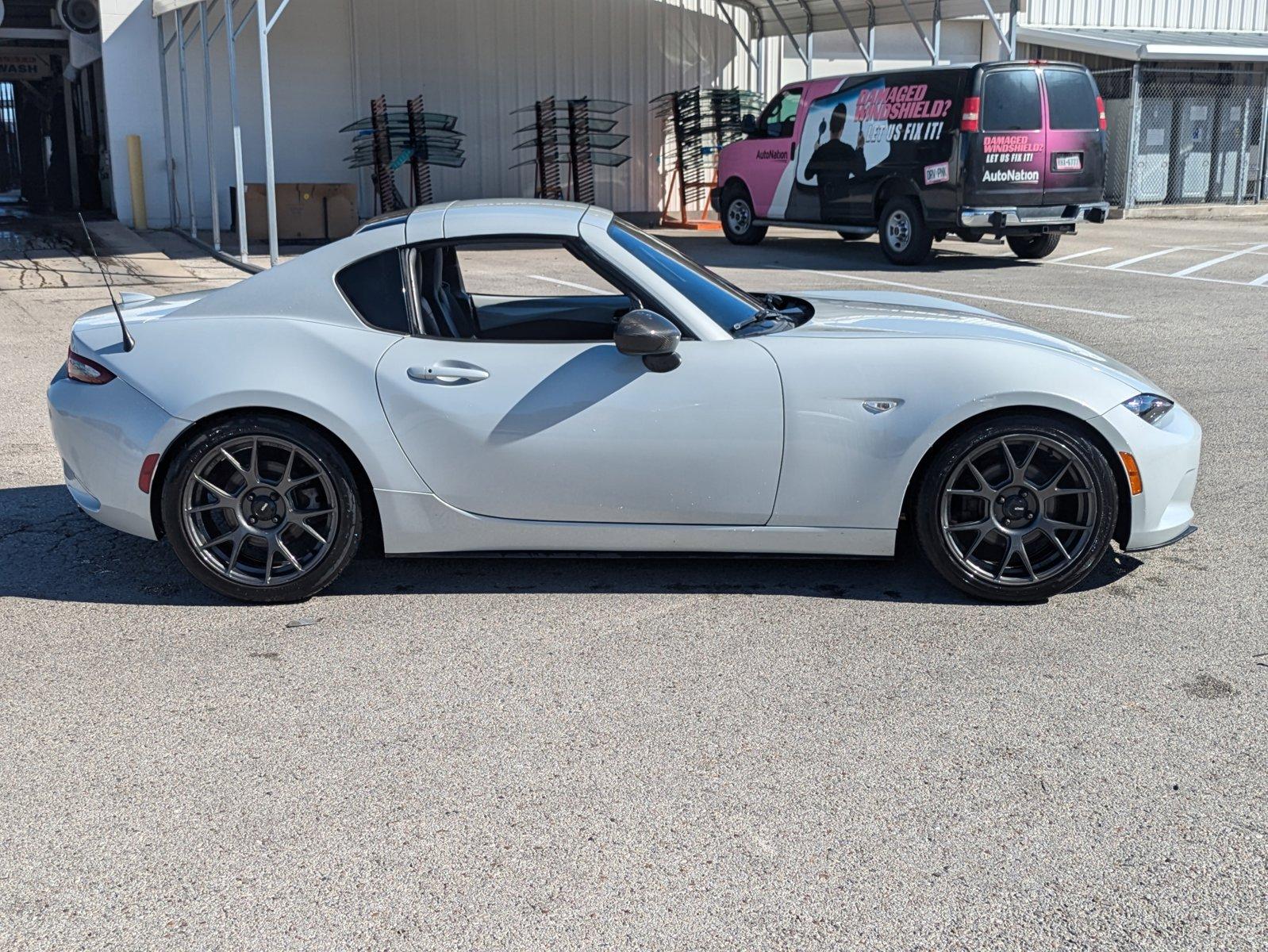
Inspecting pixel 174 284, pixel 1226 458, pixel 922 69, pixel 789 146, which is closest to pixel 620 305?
pixel 1226 458

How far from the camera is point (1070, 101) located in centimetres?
1538

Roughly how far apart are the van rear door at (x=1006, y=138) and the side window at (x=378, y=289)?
11.8 m

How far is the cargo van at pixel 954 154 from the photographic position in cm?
1524

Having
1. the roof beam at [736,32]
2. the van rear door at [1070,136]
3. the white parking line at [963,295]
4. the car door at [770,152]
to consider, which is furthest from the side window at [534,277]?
the roof beam at [736,32]

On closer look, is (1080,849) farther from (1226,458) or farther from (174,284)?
(174,284)

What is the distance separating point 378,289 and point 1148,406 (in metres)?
2.67

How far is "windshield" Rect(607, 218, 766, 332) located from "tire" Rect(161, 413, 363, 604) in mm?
1261

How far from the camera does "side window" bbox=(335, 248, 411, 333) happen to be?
15.3 feet

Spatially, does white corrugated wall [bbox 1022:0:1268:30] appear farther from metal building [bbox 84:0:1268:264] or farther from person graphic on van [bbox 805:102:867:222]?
person graphic on van [bbox 805:102:867:222]

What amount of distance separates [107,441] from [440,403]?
116 centimetres

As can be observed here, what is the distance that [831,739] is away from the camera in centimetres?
362

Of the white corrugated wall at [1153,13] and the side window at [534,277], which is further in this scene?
the white corrugated wall at [1153,13]

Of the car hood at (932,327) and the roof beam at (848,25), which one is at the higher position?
the roof beam at (848,25)

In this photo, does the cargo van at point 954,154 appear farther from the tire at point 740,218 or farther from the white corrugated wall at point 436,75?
the white corrugated wall at point 436,75
